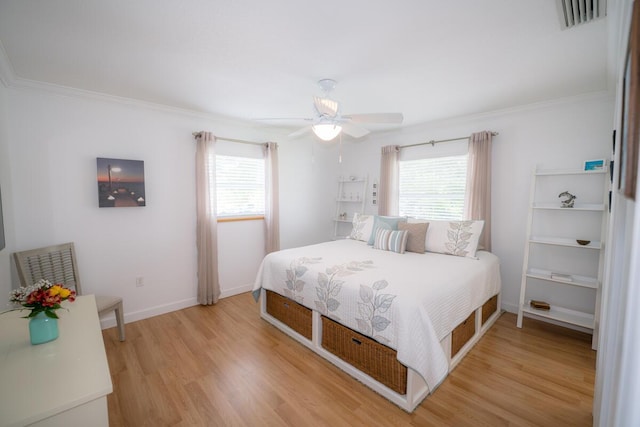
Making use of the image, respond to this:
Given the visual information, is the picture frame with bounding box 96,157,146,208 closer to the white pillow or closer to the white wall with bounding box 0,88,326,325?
the white wall with bounding box 0,88,326,325

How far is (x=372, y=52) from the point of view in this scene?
1.91 meters

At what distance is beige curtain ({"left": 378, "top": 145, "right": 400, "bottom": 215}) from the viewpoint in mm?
4082

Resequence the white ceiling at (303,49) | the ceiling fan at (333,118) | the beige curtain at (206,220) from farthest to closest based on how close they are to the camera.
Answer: the beige curtain at (206,220) → the ceiling fan at (333,118) → the white ceiling at (303,49)

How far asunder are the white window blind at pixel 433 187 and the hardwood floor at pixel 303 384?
1564 mm

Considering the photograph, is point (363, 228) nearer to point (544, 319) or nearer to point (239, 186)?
point (239, 186)

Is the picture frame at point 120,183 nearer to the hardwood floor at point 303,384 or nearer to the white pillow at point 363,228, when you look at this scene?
the hardwood floor at point 303,384

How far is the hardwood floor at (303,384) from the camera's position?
1.75 m

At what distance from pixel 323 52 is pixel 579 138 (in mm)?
2786

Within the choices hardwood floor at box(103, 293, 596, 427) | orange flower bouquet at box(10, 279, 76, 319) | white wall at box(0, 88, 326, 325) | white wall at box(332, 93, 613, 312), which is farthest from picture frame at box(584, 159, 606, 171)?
orange flower bouquet at box(10, 279, 76, 319)

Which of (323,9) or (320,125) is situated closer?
(323,9)

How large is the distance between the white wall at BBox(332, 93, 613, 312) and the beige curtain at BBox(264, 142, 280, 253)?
228 centimetres

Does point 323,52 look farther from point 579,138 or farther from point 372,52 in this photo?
point 579,138

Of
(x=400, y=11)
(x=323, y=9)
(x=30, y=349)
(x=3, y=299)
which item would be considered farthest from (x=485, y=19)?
(x=3, y=299)

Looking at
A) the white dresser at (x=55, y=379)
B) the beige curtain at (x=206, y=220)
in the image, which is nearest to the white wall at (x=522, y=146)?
the beige curtain at (x=206, y=220)
